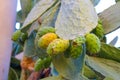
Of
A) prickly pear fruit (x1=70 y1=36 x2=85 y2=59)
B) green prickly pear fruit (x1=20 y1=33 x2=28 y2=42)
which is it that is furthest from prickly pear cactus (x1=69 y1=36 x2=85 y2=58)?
green prickly pear fruit (x1=20 y1=33 x2=28 y2=42)

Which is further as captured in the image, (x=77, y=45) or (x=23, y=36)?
(x=23, y=36)

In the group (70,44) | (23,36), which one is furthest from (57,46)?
(23,36)

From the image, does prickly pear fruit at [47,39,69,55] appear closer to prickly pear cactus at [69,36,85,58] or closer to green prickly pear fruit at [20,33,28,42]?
prickly pear cactus at [69,36,85,58]

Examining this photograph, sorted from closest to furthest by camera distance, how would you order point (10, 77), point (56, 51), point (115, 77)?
point (56, 51)
point (115, 77)
point (10, 77)

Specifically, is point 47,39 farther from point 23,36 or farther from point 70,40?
point 23,36

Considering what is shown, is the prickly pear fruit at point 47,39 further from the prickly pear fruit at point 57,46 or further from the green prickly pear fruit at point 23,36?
the green prickly pear fruit at point 23,36

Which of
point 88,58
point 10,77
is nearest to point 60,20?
point 88,58

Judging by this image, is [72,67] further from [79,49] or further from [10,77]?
[10,77]
